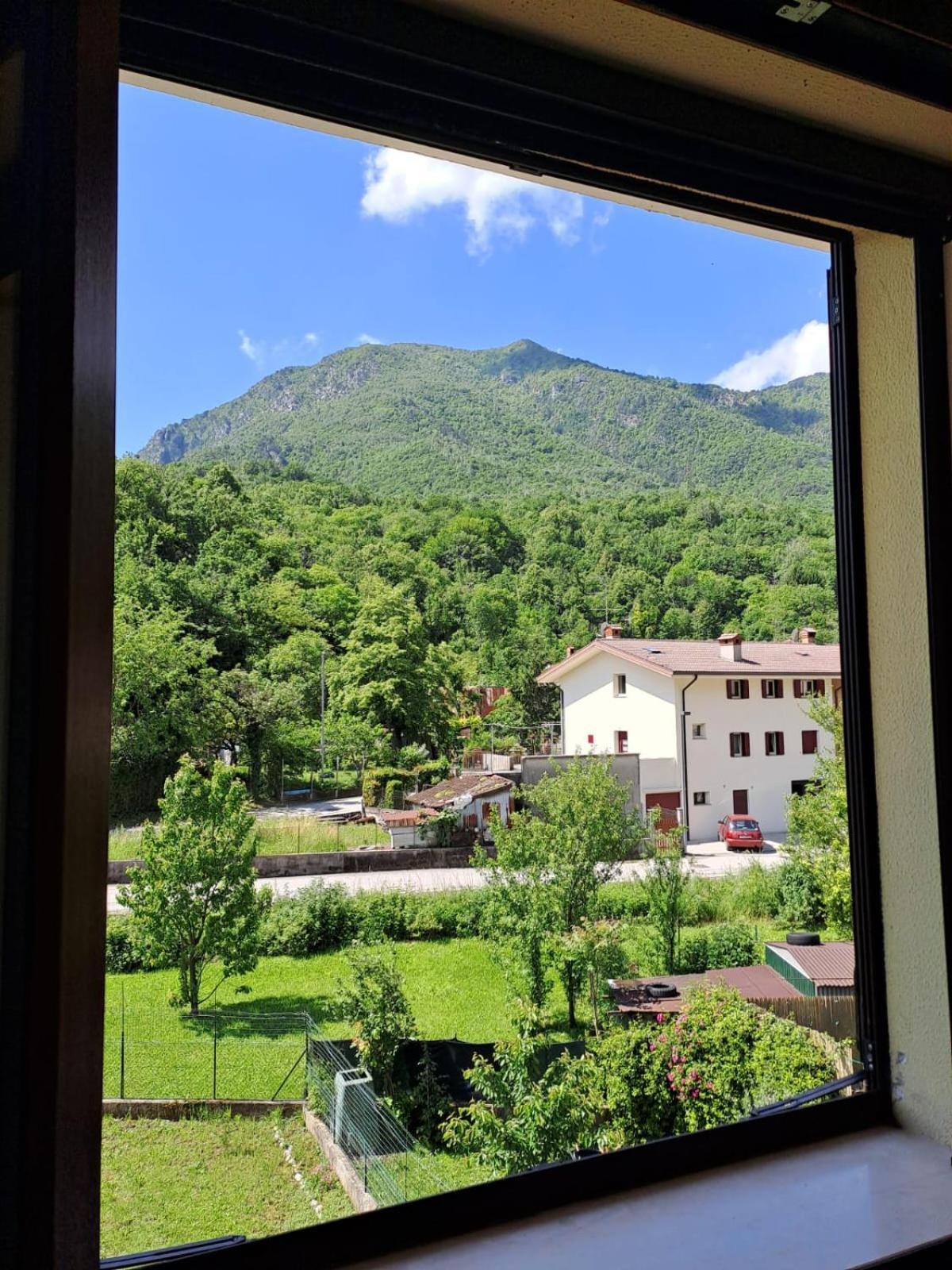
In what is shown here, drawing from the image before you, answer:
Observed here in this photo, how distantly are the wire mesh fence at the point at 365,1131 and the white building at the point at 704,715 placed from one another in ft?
1.81

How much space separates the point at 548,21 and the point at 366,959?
1.23 m

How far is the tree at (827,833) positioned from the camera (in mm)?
1521

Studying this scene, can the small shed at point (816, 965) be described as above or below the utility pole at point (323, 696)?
below

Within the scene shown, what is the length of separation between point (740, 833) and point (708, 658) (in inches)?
11.7

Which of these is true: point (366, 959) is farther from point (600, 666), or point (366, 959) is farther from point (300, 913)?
point (600, 666)

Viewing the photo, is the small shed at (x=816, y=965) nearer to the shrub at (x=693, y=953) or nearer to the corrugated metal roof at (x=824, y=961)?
the corrugated metal roof at (x=824, y=961)

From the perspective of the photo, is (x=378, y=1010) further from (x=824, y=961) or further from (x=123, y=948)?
(x=824, y=961)

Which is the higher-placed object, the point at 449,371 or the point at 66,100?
the point at 449,371

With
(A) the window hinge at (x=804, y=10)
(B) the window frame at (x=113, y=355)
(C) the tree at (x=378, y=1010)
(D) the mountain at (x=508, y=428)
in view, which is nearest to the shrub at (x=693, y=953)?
(B) the window frame at (x=113, y=355)

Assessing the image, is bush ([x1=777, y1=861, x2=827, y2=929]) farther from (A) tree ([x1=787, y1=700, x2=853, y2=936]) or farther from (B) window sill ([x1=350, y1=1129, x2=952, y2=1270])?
(B) window sill ([x1=350, y1=1129, x2=952, y2=1270])

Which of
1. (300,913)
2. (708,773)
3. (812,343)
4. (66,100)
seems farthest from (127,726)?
(812,343)

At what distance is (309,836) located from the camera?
3.97 ft

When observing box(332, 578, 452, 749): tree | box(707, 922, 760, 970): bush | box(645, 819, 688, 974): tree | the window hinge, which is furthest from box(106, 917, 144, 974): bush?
the window hinge

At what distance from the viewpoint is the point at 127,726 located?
3.54 feet
